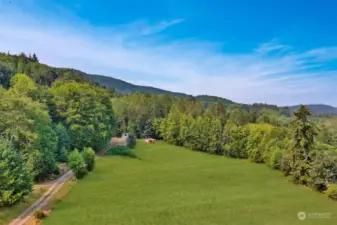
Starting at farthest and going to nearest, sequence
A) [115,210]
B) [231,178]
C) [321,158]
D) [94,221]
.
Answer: [231,178]
[321,158]
[115,210]
[94,221]

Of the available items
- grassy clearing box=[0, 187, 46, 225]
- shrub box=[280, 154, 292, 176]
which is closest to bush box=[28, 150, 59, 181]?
grassy clearing box=[0, 187, 46, 225]

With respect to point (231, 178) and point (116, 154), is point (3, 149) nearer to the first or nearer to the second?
point (231, 178)

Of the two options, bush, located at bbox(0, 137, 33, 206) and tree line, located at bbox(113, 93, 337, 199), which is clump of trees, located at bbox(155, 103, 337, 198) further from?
bush, located at bbox(0, 137, 33, 206)

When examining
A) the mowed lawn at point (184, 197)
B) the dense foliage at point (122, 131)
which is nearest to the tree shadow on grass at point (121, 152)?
the dense foliage at point (122, 131)

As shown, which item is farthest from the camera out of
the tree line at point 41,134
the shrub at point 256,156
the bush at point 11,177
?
the shrub at point 256,156

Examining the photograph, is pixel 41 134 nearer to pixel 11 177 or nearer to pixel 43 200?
pixel 43 200

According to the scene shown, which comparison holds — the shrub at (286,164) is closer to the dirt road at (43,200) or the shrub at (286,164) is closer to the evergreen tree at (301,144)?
the evergreen tree at (301,144)

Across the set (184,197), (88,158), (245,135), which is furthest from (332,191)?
(245,135)

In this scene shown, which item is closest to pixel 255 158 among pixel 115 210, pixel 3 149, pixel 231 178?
pixel 231 178
